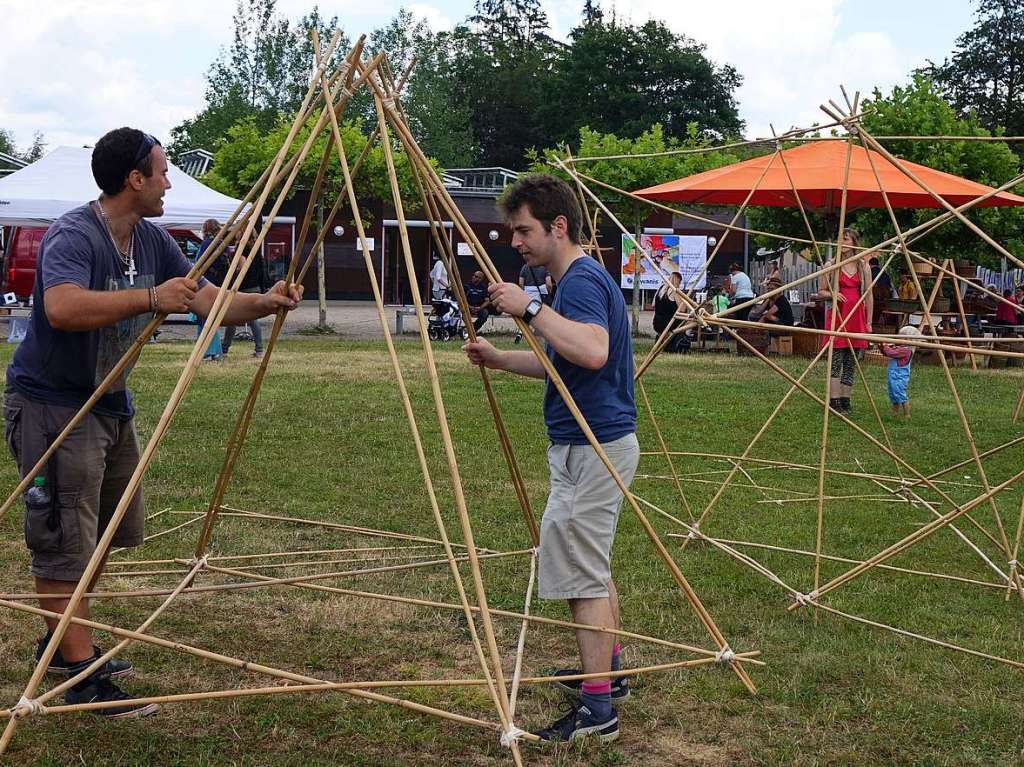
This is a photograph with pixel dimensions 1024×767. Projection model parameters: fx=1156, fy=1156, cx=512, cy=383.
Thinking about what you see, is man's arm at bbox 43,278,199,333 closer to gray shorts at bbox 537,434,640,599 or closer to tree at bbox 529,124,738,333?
gray shorts at bbox 537,434,640,599

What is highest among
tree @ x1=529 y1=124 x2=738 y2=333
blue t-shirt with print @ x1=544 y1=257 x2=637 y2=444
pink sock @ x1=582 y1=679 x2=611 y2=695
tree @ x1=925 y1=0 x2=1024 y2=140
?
tree @ x1=925 y1=0 x2=1024 y2=140

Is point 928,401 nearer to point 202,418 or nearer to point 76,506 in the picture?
point 202,418

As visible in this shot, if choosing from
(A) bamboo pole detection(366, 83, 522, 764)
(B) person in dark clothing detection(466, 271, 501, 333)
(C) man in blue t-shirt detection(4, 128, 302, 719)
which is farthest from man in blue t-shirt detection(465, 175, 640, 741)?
(B) person in dark clothing detection(466, 271, 501, 333)

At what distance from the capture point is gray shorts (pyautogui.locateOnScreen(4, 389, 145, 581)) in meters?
3.43

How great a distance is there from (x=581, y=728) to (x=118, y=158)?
6.95 feet

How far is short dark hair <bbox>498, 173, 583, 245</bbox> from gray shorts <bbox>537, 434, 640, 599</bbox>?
0.66 metres

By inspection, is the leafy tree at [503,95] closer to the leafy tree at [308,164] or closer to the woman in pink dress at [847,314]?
the leafy tree at [308,164]

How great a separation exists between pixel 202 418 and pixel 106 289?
5525mm

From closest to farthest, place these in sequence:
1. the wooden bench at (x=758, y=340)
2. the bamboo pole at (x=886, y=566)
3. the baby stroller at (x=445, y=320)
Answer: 1. the bamboo pole at (x=886, y=566)
2. the wooden bench at (x=758, y=340)
3. the baby stroller at (x=445, y=320)

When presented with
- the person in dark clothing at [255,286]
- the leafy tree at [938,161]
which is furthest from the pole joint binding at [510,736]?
the leafy tree at [938,161]

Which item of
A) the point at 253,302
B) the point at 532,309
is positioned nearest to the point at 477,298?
the point at 253,302

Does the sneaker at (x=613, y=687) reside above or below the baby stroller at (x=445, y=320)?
below

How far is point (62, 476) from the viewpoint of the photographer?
11.2 ft

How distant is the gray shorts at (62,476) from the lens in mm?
3428
